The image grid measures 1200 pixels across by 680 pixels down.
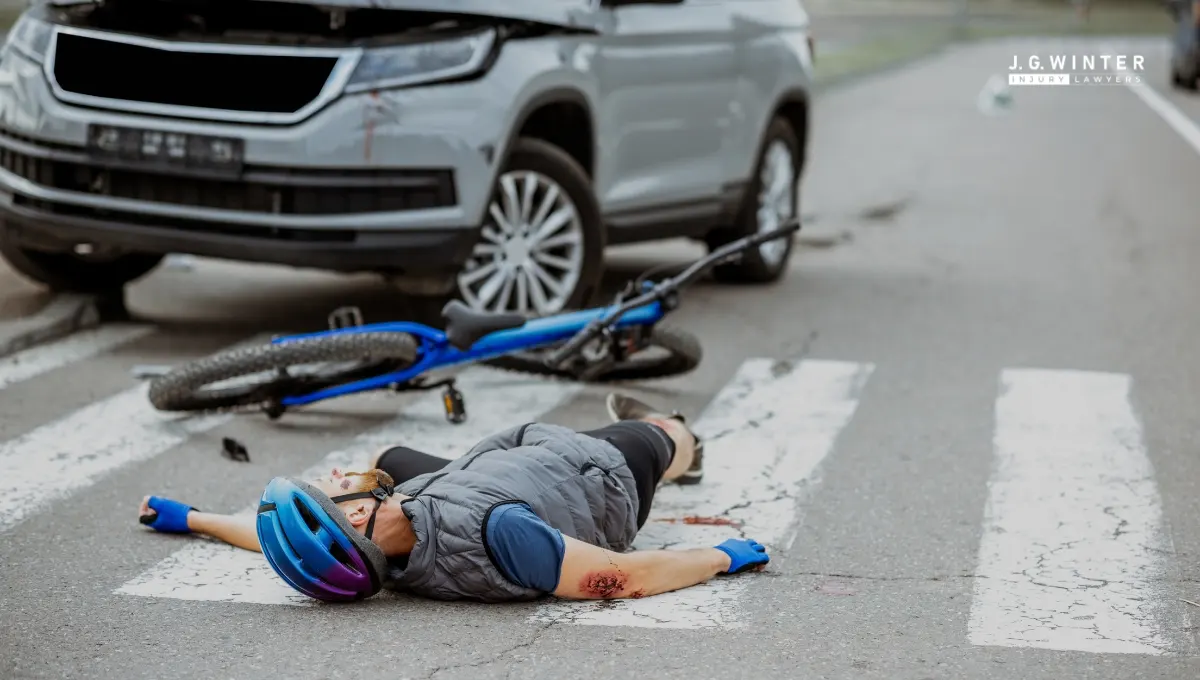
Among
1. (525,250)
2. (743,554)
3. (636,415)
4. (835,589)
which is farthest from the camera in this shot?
(525,250)

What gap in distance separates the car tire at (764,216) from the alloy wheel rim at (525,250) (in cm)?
190

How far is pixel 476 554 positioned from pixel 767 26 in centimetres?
609

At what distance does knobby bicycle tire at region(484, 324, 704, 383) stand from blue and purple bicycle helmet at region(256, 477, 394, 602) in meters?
2.85

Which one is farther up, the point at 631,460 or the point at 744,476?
the point at 631,460

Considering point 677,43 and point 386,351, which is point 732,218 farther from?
point 386,351

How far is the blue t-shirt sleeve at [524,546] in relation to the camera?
4879mm

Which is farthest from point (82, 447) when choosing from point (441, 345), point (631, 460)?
point (631, 460)

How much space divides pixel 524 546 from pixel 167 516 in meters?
1.33

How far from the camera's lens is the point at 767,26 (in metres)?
10.5

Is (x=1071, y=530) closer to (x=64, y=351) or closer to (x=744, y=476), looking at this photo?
(x=744, y=476)

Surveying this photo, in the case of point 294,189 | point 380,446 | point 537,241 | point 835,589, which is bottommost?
point 380,446

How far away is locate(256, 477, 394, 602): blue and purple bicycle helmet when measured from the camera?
4.74m

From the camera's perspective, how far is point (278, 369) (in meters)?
7.26

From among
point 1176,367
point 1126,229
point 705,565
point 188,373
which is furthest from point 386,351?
point 1126,229
